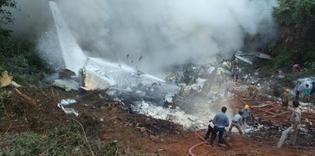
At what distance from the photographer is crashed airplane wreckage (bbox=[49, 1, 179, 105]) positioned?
585 inches

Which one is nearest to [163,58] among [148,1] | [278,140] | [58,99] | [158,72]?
[158,72]

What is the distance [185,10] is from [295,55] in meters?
4.70

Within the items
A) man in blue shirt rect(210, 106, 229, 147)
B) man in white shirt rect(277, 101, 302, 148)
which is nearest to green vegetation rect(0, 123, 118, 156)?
man in blue shirt rect(210, 106, 229, 147)

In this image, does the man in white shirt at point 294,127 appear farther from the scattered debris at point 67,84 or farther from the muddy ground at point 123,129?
the scattered debris at point 67,84

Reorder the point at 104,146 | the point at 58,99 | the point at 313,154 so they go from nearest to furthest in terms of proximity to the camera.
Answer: the point at 104,146 < the point at 313,154 < the point at 58,99

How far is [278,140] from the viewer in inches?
460

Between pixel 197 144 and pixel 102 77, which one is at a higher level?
pixel 102 77

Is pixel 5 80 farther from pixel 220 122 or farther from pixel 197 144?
pixel 220 122

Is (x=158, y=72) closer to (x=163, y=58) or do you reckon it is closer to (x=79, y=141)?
(x=163, y=58)

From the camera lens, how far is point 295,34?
64.1 ft

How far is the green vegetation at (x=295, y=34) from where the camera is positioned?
18.2m

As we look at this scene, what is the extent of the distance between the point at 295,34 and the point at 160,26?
5.40 metres

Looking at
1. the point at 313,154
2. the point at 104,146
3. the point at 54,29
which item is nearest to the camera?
the point at 104,146

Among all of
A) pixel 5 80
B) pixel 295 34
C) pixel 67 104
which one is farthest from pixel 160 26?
pixel 5 80
